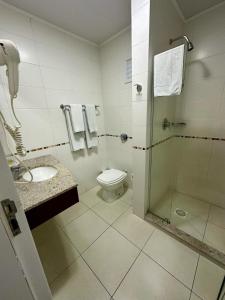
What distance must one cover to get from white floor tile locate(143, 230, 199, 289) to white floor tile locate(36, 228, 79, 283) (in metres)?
0.75

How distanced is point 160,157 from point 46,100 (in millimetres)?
1586

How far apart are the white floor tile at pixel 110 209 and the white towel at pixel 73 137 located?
35.7 inches

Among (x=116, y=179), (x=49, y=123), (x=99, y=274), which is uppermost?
(x=49, y=123)

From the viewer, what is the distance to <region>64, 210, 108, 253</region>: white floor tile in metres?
1.40

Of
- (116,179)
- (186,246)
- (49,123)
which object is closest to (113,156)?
(116,179)

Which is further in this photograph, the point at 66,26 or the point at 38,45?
the point at 66,26

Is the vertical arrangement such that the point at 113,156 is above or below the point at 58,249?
above

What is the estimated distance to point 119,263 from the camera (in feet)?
3.94

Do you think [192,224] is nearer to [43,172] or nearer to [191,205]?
[191,205]

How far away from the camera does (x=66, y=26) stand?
5.01 ft

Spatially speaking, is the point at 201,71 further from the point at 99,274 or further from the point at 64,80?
the point at 99,274

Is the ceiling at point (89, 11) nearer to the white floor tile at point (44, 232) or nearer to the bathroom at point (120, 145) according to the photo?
the bathroom at point (120, 145)

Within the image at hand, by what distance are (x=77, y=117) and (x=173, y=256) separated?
1886 millimetres

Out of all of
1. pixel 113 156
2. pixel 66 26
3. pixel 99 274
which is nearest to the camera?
pixel 99 274
